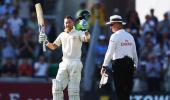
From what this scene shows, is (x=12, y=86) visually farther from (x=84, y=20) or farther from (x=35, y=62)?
(x=84, y=20)

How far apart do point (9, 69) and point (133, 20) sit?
4570 mm

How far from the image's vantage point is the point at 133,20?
83.6ft

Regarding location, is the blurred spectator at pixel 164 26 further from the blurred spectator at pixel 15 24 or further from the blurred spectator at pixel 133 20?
the blurred spectator at pixel 15 24

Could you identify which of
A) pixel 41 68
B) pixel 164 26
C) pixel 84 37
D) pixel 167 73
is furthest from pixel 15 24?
pixel 84 37

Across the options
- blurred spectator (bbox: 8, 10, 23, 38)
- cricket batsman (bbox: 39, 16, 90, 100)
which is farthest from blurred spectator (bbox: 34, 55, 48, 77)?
cricket batsman (bbox: 39, 16, 90, 100)

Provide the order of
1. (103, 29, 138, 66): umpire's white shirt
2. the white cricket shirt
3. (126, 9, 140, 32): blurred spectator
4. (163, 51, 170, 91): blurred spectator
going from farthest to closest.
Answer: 1. (126, 9, 140, 32): blurred spectator
2. (163, 51, 170, 91): blurred spectator
3. the white cricket shirt
4. (103, 29, 138, 66): umpire's white shirt

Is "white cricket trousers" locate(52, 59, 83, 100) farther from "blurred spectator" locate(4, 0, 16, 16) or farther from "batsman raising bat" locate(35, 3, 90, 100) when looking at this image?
"blurred spectator" locate(4, 0, 16, 16)

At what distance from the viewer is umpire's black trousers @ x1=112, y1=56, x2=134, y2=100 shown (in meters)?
16.4

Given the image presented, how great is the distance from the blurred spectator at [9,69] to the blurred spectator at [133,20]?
4.20 meters

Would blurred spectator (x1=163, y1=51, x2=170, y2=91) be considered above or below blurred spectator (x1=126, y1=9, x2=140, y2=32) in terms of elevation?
below

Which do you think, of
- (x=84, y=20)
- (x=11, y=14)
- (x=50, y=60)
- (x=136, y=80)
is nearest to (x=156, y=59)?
(x=136, y=80)

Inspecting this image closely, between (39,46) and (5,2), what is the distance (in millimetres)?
2606

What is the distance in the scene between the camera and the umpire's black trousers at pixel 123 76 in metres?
16.4

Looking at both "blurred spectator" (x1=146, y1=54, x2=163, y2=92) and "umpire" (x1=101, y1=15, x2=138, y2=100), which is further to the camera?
"blurred spectator" (x1=146, y1=54, x2=163, y2=92)
